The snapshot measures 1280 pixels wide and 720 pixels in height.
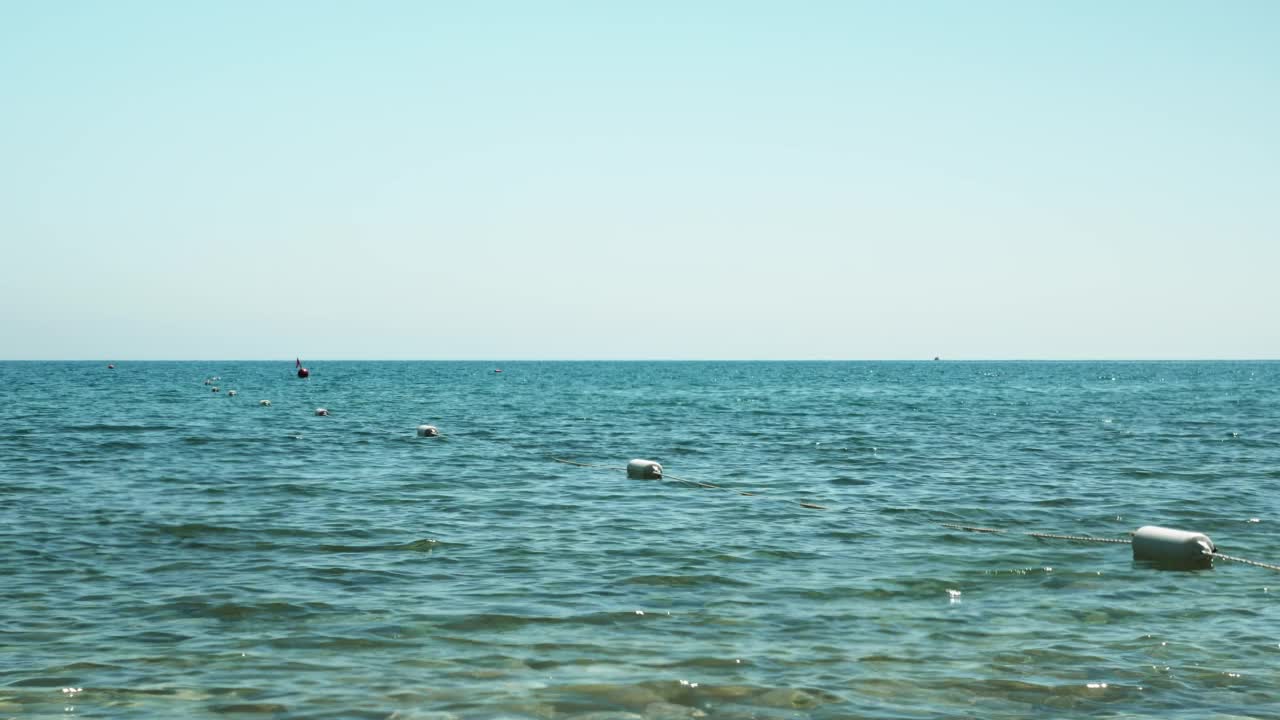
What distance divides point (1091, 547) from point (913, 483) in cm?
1035

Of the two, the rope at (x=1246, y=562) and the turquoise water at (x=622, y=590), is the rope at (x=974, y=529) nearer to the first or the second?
the turquoise water at (x=622, y=590)

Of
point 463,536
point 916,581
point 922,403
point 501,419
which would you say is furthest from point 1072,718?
point 922,403

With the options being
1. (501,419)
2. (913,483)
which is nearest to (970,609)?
(913,483)

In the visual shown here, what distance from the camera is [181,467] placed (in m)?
32.1

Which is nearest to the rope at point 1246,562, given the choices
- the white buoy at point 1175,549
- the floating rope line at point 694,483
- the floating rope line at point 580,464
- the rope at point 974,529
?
the white buoy at point 1175,549

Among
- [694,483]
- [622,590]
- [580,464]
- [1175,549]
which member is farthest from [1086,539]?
[580,464]

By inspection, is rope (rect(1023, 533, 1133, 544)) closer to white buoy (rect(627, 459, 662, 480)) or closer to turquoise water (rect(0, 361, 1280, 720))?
turquoise water (rect(0, 361, 1280, 720))

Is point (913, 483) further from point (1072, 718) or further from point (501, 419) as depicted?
point (501, 419)

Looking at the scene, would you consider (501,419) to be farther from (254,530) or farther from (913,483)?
(254,530)

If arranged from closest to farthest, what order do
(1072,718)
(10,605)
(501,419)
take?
(1072,718), (10,605), (501,419)

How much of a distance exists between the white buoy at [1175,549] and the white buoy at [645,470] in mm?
14409

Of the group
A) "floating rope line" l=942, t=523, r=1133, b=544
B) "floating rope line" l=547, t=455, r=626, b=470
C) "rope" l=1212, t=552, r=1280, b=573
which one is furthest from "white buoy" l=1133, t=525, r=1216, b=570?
"floating rope line" l=547, t=455, r=626, b=470

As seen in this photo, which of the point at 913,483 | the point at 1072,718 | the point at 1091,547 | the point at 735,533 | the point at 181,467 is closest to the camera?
the point at 1072,718

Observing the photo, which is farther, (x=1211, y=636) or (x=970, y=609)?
(x=970, y=609)
